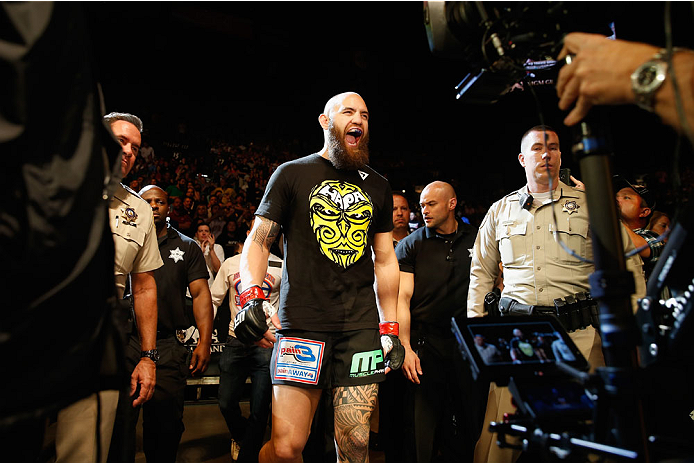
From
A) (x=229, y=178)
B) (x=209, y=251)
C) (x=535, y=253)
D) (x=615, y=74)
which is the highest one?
(x=229, y=178)

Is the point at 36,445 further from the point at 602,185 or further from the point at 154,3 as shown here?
the point at 154,3

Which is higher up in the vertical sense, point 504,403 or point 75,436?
point 75,436

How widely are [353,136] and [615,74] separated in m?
1.80

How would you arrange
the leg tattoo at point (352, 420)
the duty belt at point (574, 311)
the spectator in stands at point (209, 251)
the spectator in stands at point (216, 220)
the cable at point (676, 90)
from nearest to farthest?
the cable at point (676, 90)
the leg tattoo at point (352, 420)
the duty belt at point (574, 311)
the spectator in stands at point (209, 251)
the spectator in stands at point (216, 220)

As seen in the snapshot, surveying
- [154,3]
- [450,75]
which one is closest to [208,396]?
[154,3]

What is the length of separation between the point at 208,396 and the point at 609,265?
5.81 metres

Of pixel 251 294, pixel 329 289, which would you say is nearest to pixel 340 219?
pixel 329 289

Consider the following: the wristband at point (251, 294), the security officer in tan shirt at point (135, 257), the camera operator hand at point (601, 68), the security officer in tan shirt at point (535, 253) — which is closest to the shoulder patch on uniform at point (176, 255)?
the security officer in tan shirt at point (135, 257)

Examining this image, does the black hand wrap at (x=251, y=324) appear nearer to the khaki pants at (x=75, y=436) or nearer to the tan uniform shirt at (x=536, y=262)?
the khaki pants at (x=75, y=436)

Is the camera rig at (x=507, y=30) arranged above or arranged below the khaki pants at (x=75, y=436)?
above

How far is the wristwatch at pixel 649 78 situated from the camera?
100 centimetres

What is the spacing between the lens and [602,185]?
104cm

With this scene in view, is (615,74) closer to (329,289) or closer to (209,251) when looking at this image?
(329,289)

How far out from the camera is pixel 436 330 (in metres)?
3.63
